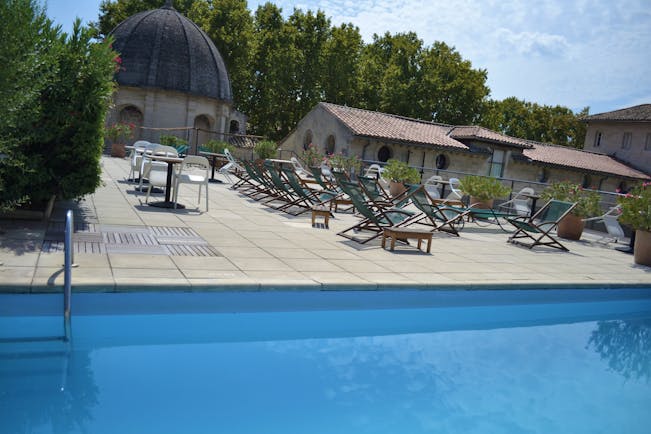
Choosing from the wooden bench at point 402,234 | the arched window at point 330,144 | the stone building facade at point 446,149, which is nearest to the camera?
the wooden bench at point 402,234

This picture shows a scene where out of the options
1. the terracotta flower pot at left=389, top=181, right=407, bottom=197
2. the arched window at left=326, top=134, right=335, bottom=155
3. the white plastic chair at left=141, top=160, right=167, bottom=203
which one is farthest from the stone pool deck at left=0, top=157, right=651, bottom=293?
the arched window at left=326, top=134, right=335, bottom=155

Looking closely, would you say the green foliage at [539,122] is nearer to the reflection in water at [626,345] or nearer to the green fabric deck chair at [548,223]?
the green fabric deck chair at [548,223]

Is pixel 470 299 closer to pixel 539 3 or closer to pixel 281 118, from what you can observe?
pixel 539 3

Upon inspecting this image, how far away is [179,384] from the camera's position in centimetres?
370

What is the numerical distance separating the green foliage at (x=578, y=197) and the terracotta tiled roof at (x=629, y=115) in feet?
101

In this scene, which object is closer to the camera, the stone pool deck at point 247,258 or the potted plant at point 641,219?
the stone pool deck at point 247,258

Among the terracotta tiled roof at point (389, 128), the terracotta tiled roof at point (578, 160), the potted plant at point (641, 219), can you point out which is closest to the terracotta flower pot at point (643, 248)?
the potted plant at point (641, 219)

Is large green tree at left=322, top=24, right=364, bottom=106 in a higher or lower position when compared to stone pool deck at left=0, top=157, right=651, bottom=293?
higher

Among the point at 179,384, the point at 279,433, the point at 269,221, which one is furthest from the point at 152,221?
the point at 279,433

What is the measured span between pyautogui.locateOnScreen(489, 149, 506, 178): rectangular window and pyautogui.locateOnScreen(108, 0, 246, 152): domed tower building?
17456 millimetres

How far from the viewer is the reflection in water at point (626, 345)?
5176 millimetres

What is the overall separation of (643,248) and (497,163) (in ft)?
84.2

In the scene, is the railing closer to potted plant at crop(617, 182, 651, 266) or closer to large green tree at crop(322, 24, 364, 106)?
potted plant at crop(617, 182, 651, 266)

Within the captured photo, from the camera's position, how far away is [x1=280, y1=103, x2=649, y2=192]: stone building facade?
A: 2895 cm
